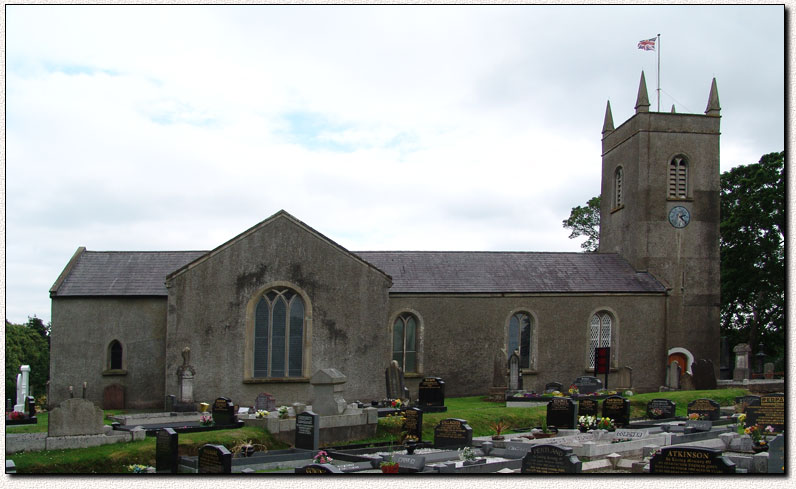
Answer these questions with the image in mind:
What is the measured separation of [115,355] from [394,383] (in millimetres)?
9890

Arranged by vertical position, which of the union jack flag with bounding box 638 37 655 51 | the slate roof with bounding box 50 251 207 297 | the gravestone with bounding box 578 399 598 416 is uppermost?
the union jack flag with bounding box 638 37 655 51

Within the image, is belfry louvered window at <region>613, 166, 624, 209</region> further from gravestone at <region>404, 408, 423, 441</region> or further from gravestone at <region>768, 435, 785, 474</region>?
gravestone at <region>768, 435, 785, 474</region>

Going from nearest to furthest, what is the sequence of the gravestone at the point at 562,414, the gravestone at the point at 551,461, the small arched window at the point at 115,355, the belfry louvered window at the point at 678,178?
the gravestone at the point at 551,461, the gravestone at the point at 562,414, the small arched window at the point at 115,355, the belfry louvered window at the point at 678,178

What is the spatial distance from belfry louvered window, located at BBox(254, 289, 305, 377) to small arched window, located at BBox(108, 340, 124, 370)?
5.24 m

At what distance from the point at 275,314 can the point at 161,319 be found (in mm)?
4545

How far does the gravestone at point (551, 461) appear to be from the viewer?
13203 mm

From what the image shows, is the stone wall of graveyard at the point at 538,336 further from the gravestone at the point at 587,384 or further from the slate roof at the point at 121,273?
the slate roof at the point at 121,273

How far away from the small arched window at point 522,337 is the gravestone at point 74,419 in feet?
58.7

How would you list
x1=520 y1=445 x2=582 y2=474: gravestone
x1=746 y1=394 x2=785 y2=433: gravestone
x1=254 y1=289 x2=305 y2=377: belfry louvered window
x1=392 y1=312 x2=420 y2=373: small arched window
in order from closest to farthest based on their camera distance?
x1=520 y1=445 x2=582 y2=474: gravestone
x1=746 y1=394 x2=785 y2=433: gravestone
x1=254 y1=289 x2=305 y2=377: belfry louvered window
x1=392 y1=312 x2=420 y2=373: small arched window

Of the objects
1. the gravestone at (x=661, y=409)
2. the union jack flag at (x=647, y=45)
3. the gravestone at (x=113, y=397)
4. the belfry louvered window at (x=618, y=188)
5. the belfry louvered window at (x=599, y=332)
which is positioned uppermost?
the union jack flag at (x=647, y=45)

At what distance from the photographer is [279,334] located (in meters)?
26.7

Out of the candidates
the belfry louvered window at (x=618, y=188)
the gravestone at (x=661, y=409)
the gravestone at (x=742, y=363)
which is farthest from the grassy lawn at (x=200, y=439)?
the belfry louvered window at (x=618, y=188)

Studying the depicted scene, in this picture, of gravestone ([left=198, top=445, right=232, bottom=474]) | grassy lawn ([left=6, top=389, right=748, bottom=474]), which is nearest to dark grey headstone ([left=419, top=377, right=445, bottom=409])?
grassy lawn ([left=6, top=389, right=748, bottom=474])

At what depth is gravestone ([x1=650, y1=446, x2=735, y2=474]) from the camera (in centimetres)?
1241
